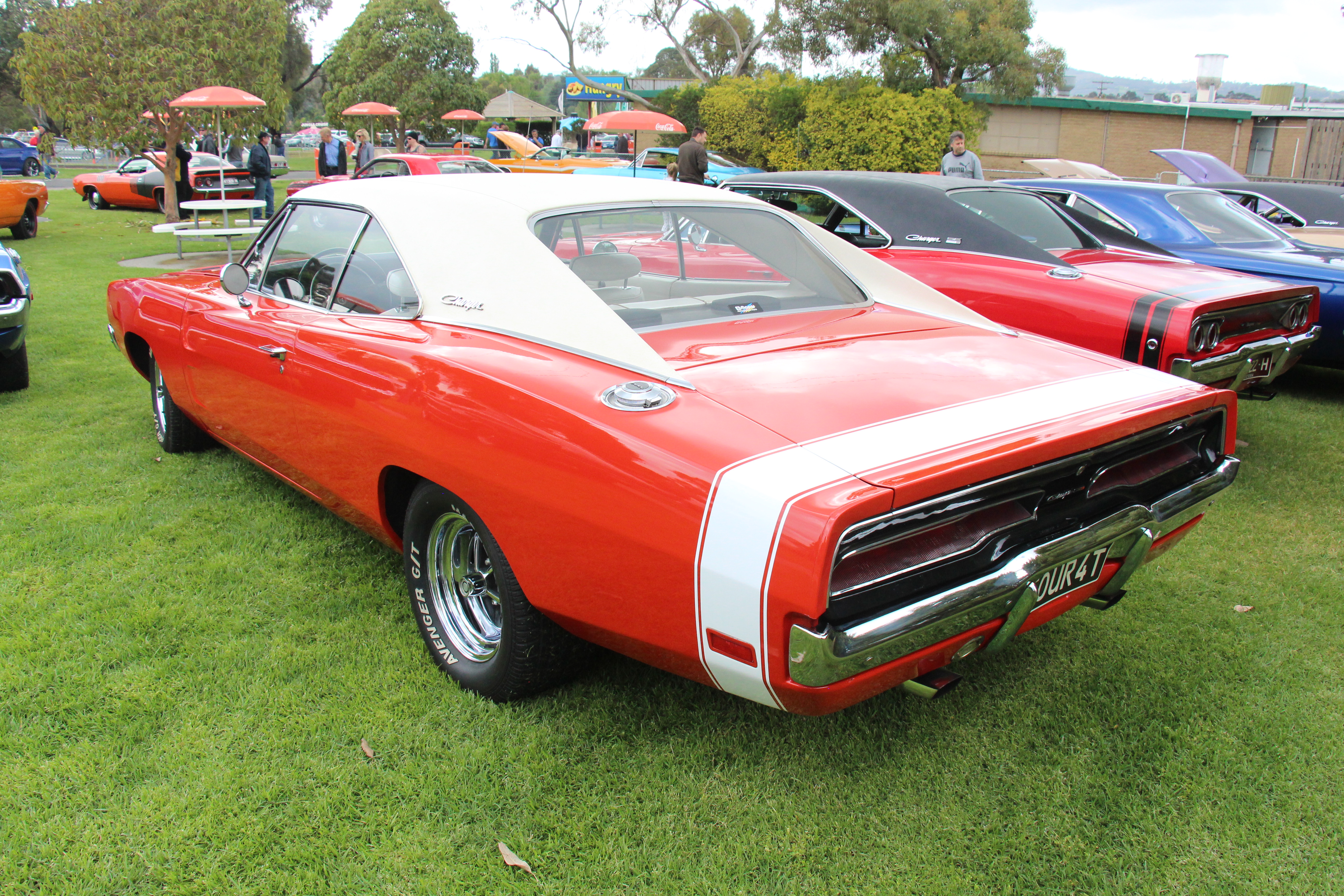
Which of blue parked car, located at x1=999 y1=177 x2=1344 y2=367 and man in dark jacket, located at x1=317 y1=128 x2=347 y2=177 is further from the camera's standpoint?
man in dark jacket, located at x1=317 y1=128 x2=347 y2=177

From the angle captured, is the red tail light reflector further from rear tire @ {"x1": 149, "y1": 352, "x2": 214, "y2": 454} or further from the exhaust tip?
rear tire @ {"x1": 149, "y1": 352, "x2": 214, "y2": 454}

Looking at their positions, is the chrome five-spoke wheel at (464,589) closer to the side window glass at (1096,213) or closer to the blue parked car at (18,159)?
the side window glass at (1096,213)

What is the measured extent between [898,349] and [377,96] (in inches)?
1532

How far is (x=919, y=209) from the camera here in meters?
5.59

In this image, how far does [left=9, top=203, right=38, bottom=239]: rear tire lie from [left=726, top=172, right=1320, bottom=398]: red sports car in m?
11.4

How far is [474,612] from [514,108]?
34220mm

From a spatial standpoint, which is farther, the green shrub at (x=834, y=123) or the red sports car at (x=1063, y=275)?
the green shrub at (x=834, y=123)

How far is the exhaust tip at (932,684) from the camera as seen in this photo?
6.68 feet

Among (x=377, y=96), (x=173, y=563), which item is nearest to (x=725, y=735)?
(x=173, y=563)

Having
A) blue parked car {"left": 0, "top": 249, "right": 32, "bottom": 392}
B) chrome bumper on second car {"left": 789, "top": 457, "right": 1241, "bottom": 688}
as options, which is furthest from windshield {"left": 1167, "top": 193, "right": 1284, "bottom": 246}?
blue parked car {"left": 0, "top": 249, "right": 32, "bottom": 392}

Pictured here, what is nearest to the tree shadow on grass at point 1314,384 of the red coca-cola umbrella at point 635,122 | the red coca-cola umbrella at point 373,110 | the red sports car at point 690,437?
the red sports car at point 690,437

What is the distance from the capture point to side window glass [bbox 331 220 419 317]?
2846 millimetres

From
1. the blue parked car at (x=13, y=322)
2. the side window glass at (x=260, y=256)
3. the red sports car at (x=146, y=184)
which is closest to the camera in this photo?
the side window glass at (x=260, y=256)

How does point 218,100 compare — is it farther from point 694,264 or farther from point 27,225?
point 694,264
